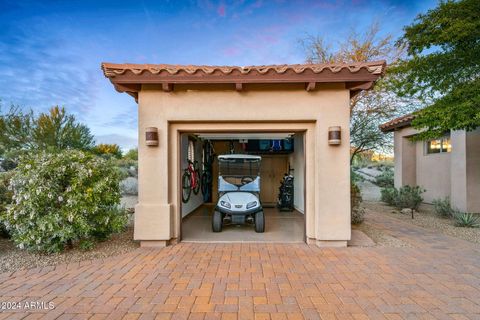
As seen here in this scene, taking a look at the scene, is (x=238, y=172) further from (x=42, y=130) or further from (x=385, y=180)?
(x=42, y=130)

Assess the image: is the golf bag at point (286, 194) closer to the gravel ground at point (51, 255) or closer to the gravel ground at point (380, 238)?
the gravel ground at point (380, 238)

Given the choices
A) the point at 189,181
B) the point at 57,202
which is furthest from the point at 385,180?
the point at 57,202

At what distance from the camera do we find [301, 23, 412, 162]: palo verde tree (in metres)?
11.3

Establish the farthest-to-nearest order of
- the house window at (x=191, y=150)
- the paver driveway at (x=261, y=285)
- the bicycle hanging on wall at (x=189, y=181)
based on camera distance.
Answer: the house window at (x=191, y=150) → the bicycle hanging on wall at (x=189, y=181) → the paver driveway at (x=261, y=285)

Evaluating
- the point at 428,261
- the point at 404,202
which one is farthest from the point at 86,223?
the point at 404,202

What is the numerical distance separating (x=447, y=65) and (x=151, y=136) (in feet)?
21.1

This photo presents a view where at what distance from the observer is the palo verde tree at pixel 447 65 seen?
5094 mm

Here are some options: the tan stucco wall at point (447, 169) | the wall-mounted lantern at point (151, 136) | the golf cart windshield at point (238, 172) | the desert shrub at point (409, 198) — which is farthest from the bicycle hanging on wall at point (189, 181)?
the tan stucco wall at point (447, 169)

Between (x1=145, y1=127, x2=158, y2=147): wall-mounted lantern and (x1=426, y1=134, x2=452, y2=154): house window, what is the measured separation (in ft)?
29.4

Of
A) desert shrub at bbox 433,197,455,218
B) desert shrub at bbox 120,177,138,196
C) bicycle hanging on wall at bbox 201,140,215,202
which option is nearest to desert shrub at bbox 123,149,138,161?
desert shrub at bbox 120,177,138,196

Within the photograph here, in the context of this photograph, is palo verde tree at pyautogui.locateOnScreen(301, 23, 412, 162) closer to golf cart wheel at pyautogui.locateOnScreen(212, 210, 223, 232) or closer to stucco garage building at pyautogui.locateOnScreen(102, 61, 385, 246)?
stucco garage building at pyautogui.locateOnScreen(102, 61, 385, 246)

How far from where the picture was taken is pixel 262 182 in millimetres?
10219

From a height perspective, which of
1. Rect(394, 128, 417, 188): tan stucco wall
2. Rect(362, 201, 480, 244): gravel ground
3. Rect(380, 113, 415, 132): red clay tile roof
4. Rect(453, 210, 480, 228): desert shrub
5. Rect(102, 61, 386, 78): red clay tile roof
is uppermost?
Rect(102, 61, 386, 78): red clay tile roof

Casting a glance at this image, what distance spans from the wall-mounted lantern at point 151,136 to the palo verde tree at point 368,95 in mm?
9204
